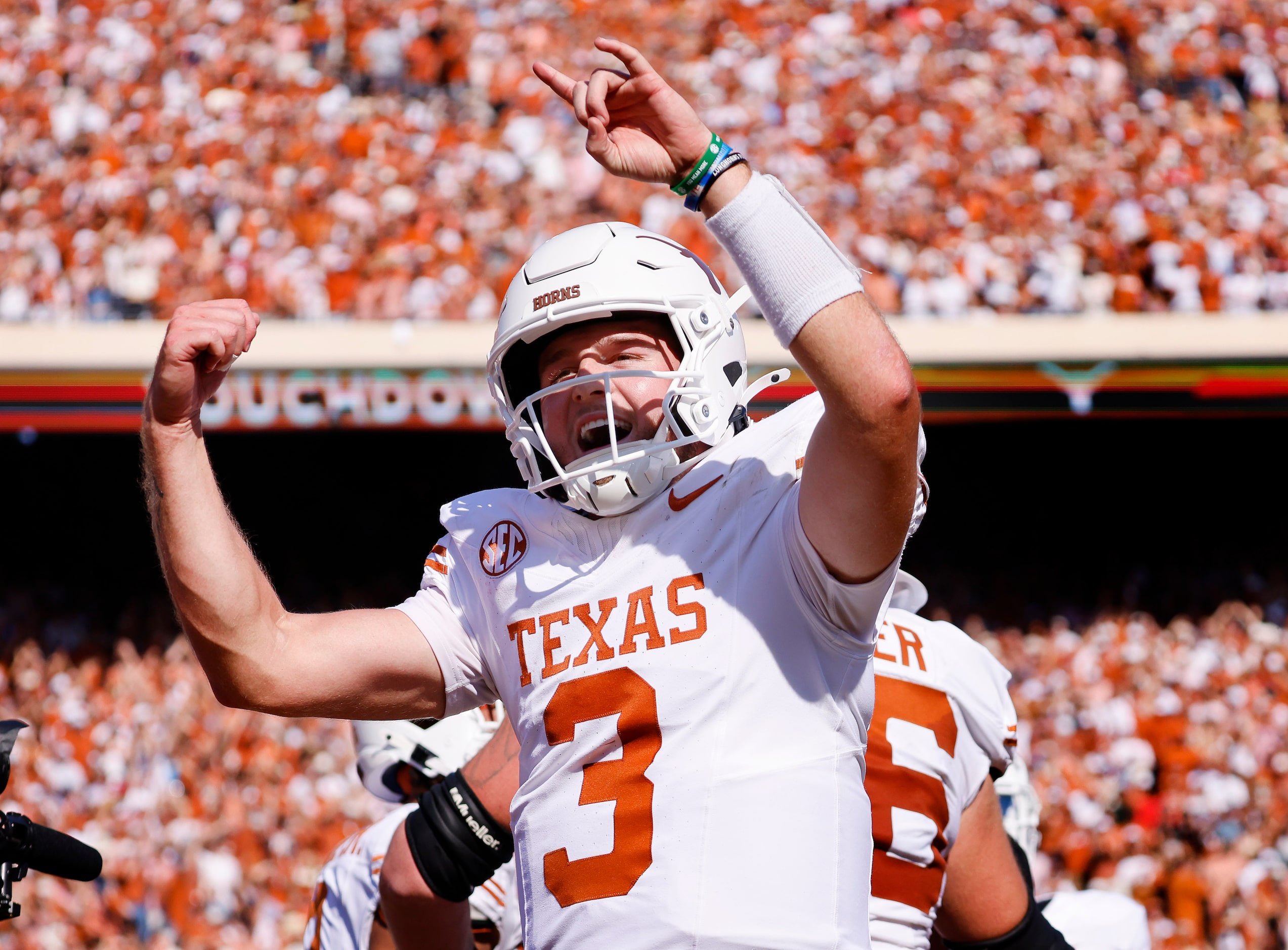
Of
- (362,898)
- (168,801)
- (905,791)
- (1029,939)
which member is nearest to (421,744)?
(362,898)

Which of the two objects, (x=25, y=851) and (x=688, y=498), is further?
(x=688, y=498)

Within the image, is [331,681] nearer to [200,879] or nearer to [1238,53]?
[200,879]

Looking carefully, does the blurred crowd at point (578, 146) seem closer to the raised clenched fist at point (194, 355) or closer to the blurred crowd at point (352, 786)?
the blurred crowd at point (352, 786)

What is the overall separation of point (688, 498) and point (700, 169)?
0.48 metres

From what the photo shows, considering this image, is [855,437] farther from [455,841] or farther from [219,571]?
[455,841]

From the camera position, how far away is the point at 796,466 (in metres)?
1.88

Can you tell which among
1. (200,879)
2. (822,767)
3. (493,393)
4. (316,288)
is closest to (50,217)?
(316,288)

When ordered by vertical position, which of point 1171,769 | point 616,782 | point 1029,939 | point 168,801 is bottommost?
point 168,801

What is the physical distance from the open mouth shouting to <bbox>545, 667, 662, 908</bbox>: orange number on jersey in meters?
0.40

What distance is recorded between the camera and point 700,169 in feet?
5.82

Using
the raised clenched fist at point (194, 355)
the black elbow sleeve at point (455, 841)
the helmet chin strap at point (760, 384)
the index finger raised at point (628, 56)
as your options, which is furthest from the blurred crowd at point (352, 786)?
the index finger raised at point (628, 56)

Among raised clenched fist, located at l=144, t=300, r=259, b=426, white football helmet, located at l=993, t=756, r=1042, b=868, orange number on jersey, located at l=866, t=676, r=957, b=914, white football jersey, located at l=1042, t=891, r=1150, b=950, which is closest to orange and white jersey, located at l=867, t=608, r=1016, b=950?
orange number on jersey, located at l=866, t=676, r=957, b=914

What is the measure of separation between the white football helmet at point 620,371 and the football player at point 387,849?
127cm

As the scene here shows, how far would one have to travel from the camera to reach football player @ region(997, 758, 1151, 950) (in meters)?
3.19
